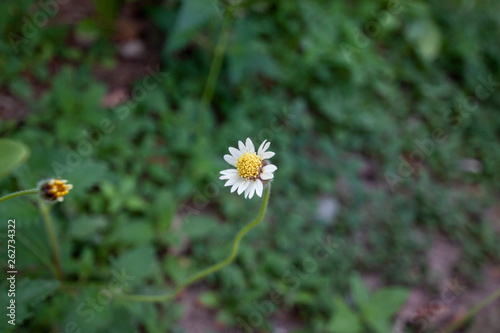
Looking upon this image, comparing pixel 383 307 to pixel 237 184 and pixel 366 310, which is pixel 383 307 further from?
pixel 237 184

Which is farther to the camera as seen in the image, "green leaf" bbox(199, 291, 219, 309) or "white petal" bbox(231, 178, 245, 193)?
"green leaf" bbox(199, 291, 219, 309)

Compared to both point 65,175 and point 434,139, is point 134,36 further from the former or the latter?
point 434,139

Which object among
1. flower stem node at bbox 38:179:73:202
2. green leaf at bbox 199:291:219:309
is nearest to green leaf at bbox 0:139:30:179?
flower stem node at bbox 38:179:73:202

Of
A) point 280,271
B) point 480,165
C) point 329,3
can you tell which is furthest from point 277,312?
point 329,3

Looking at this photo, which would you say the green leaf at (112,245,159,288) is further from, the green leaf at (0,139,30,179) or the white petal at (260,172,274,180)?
the white petal at (260,172,274,180)

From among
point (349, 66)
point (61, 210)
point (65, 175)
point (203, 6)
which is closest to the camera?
point (65, 175)

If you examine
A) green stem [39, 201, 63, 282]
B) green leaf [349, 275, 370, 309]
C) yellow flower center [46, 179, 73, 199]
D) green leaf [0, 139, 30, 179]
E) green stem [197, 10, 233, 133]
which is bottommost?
green leaf [349, 275, 370, 309]

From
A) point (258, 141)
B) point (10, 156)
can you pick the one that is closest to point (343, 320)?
point (258, 141)
